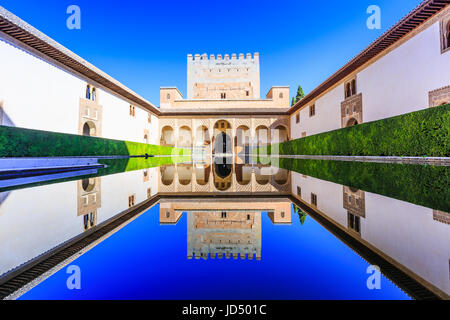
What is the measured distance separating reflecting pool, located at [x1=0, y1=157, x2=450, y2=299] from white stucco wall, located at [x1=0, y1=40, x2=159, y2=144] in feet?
24.9

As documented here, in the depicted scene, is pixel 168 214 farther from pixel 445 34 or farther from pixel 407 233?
pixel 445 34

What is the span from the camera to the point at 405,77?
8977 mm

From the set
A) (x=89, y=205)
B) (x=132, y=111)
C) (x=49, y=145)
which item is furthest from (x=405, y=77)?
(x=132, y=111)

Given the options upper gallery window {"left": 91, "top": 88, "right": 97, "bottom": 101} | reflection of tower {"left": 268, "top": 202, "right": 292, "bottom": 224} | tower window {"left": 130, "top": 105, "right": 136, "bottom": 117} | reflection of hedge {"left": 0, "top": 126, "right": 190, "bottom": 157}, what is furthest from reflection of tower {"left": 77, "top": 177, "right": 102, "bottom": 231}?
tower window {"left": 130, "top": 105, "right": 136, "bottom": 117}

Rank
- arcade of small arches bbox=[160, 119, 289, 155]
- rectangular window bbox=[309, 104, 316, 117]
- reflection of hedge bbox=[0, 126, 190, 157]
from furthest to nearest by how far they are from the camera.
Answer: arcade of small arches bbox=[160, 119, 289, 155] < rectangular window bbox=[309, 104, 316, 117] < reflection of hedge bbox=[0, 126, 190, 157]

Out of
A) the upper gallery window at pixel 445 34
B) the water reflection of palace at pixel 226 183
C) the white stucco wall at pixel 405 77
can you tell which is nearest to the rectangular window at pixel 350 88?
the white stucco wall at pixel 405 77

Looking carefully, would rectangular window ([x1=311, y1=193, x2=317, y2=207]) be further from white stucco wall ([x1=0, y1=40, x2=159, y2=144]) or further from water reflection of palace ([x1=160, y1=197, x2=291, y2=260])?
white stucco wall ([x1=0, y1=40, x2=159, y2=144])

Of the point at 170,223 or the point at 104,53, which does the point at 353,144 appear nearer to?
the point at 170,223

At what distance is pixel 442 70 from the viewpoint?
7410 millimetres

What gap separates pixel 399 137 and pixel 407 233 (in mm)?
6695

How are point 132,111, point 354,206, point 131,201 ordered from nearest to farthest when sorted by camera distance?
point 354,206, point 131,201, point 132,111

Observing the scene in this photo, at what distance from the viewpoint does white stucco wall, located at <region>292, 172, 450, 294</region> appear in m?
1.21

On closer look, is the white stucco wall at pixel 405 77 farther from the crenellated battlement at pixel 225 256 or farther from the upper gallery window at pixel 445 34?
the crenellated battlement at pixel 225 256
